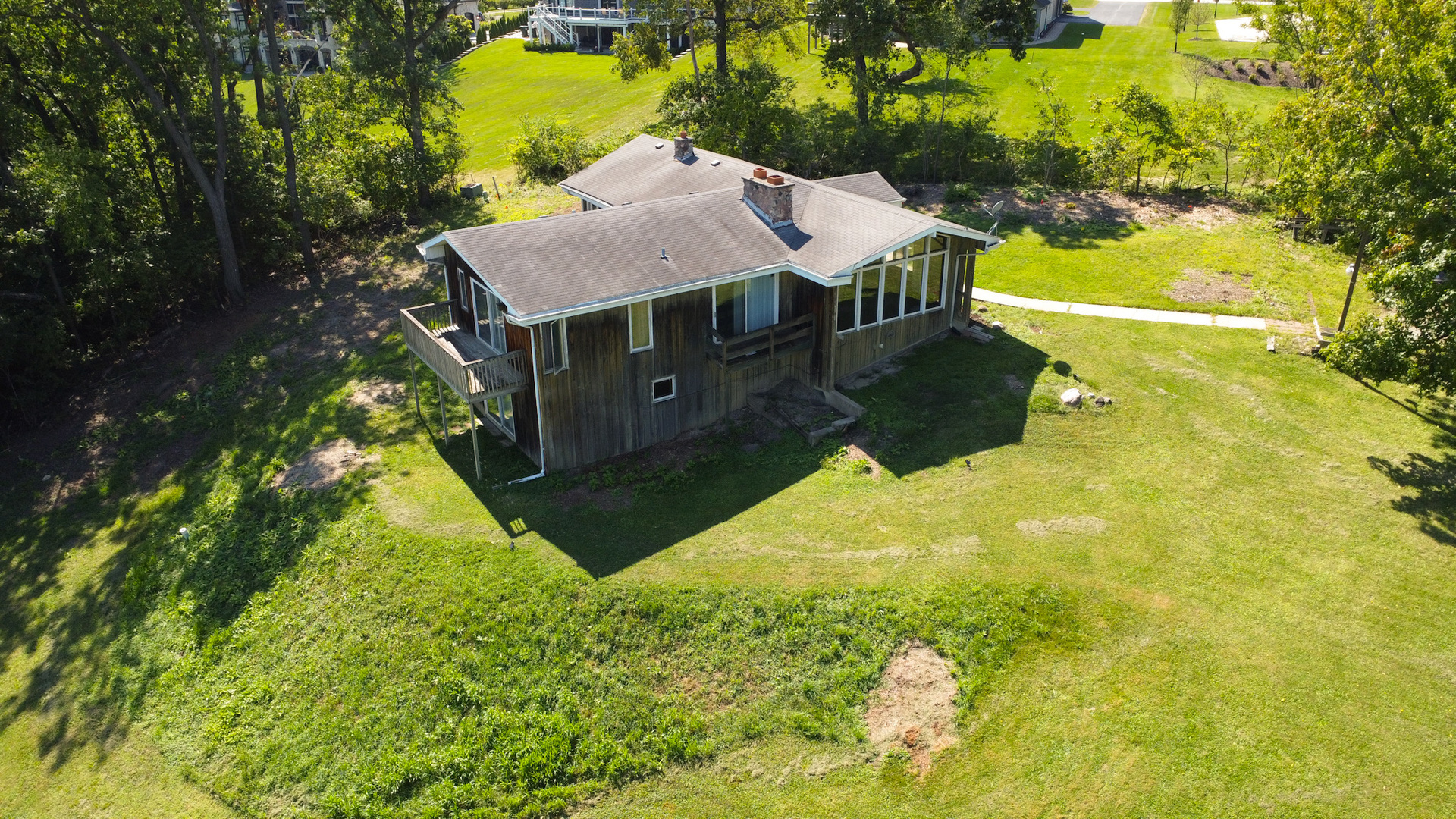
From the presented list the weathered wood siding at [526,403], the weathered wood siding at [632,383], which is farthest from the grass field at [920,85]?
the weathered wood siding at [526,403]

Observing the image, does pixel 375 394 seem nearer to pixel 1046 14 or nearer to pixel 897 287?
pixel 897 287

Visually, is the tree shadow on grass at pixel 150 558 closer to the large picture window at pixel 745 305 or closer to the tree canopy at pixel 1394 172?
the large picture window at pixel 745 305

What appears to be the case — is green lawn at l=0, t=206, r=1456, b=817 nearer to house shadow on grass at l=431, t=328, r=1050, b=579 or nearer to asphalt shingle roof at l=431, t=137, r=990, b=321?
house shadow on grass at l=431, t=328, r=1050, b=579

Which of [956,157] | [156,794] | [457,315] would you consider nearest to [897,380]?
[457,315]

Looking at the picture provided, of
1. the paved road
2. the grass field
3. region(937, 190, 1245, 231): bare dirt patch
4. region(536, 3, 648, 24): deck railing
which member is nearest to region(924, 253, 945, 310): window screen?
region(937, 190, 1245, 231): bare dirt patch

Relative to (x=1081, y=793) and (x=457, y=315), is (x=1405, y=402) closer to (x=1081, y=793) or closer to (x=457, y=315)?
(x=1081, y=793)

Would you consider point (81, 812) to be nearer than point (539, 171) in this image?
Yes
